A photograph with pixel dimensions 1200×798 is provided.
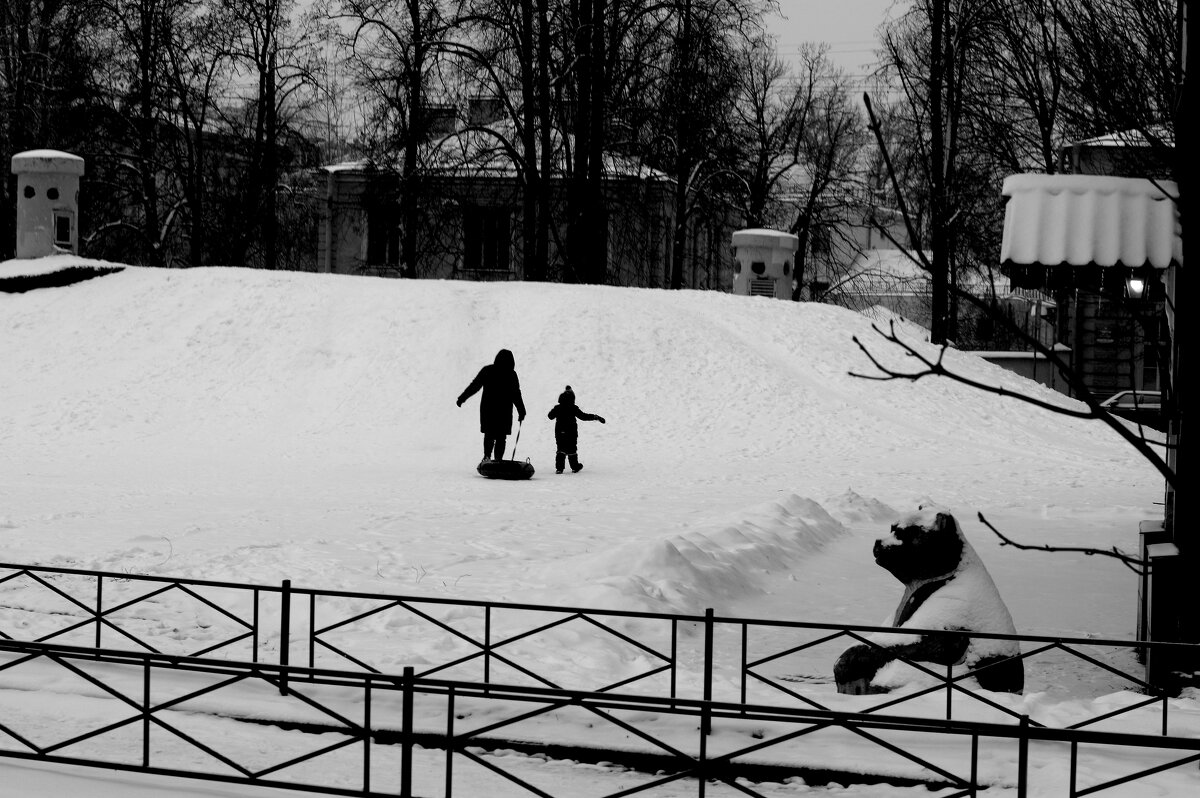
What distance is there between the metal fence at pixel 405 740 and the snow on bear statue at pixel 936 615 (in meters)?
0.62

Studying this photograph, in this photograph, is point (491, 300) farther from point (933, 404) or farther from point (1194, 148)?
point (1194, 148)

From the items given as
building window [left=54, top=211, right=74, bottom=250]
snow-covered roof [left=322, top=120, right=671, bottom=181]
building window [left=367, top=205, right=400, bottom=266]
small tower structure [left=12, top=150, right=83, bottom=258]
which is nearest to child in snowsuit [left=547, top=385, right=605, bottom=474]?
snow-covered roof [left=322, top=120, right=671, bottom=181]

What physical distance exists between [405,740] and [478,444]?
56.2 ft

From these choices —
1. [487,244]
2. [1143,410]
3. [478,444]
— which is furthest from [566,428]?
[487,244]

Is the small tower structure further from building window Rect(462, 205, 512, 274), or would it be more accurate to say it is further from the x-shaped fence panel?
the x-shaped fence panel

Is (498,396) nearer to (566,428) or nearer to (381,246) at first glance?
(566,428)

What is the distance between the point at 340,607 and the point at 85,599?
1833 mm

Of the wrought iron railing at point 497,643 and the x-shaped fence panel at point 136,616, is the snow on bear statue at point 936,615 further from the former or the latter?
the x-shaped fence panel at point 136,616

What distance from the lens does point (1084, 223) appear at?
6.83m

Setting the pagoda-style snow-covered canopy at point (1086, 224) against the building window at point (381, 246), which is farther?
the building window at point (381, 246)

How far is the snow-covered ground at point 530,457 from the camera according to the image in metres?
11.1

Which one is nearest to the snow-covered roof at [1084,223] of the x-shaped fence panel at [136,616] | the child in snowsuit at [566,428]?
the x-shaped fence panel at [136,616]

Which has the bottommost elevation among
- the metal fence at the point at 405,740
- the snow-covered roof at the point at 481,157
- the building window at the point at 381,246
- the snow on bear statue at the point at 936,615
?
the metal fence at the point at 405,740

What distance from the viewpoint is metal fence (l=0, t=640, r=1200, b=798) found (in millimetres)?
5742
